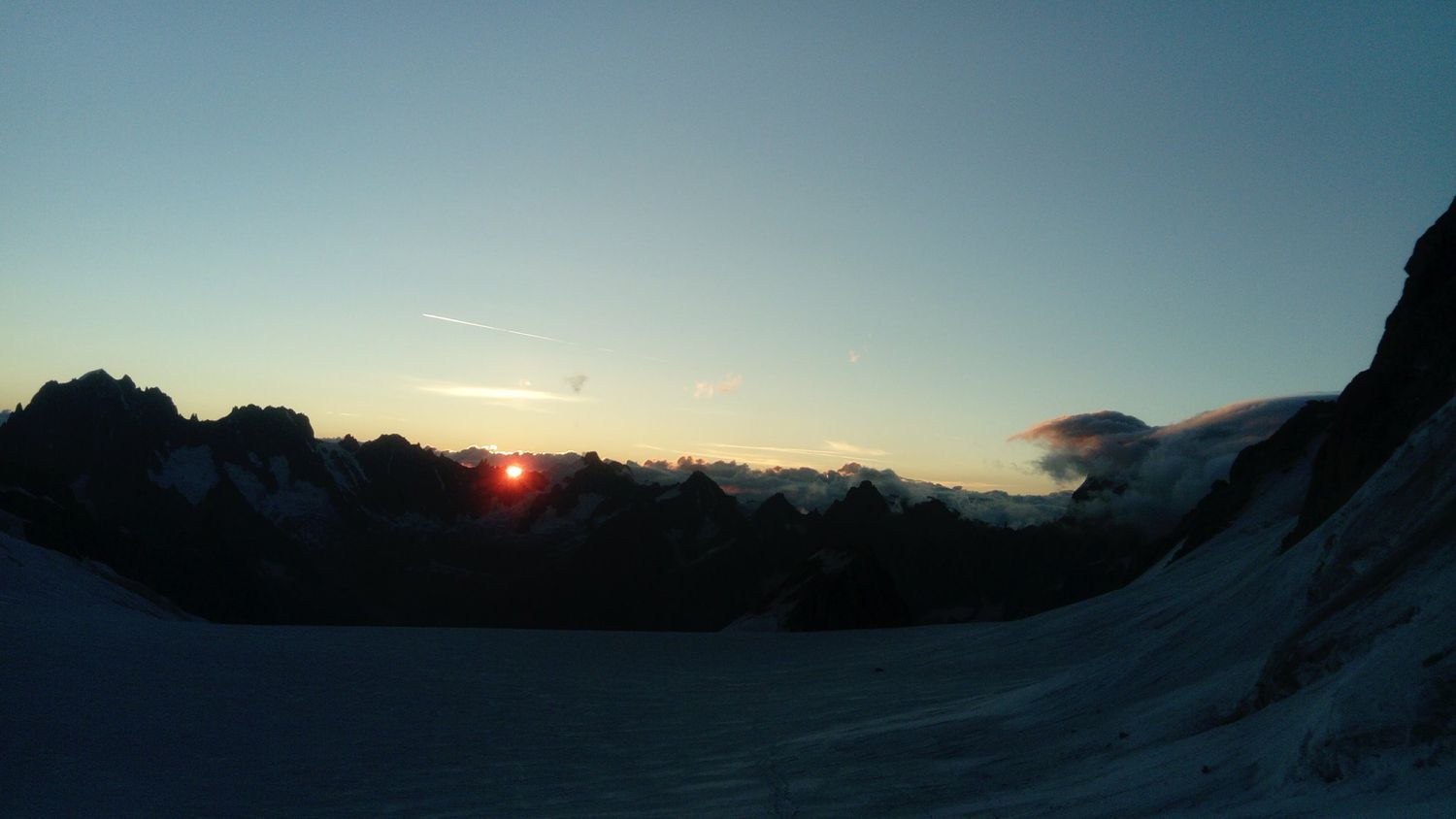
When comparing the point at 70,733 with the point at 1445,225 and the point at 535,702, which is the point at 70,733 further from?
the point at 1445,225

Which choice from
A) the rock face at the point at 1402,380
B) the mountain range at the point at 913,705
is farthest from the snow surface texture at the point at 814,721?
the rock face at the point at 1402,380

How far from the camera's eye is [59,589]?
162 ft

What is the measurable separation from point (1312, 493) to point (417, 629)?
35293mm

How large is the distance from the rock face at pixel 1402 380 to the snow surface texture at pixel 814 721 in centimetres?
392

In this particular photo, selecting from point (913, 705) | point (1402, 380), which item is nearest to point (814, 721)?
point (913, 705)

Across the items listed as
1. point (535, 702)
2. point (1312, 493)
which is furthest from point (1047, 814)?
point (1312, 493)

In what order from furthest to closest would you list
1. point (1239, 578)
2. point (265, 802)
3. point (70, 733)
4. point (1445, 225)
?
point (1445, 225)
point (1239, 578)
point (70, 733)
point (265, 802)

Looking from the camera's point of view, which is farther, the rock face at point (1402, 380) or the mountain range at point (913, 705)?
the rock face at point (1402, 380)

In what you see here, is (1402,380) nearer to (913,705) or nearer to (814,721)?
(913,705)

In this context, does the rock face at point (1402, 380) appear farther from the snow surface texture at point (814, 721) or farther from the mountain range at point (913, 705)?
the snow surface texture at point (814, 721)

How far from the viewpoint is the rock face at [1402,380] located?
80.2 feet

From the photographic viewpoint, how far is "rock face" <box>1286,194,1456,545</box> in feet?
80.2

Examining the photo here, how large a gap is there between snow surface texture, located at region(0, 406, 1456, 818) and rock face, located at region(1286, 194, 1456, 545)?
3924mm

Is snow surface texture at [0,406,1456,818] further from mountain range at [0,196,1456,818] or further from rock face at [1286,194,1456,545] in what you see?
rock face at [1286,194,1456,545]
